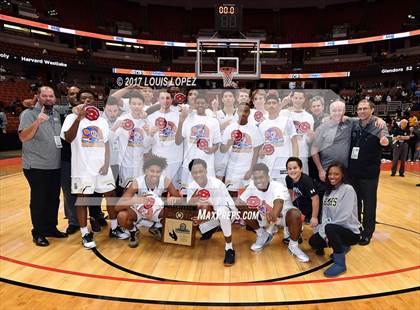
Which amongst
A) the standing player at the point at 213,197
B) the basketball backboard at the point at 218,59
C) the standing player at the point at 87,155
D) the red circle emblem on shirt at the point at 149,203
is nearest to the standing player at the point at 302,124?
the standing player at the point at 213,197

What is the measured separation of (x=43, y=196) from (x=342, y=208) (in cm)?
366

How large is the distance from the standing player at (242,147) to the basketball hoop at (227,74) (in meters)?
7.79

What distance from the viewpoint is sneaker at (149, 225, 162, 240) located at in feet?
15.1

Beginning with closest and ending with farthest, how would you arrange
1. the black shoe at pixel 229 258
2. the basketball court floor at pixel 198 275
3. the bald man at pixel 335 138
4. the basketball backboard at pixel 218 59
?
1. the basketball court floor at pixel 198 275
2. the black shoe at pixel 229 258
3. the bald man at pixel 335 138
4. the basketball backboard at pixel 218 59

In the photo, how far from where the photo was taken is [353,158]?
430 centimetres

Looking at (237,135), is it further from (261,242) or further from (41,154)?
(41,154)

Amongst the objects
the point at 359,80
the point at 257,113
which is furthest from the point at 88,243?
the point at 359,80

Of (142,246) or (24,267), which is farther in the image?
(142,246)

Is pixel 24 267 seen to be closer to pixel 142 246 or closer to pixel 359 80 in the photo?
pixel 142 246

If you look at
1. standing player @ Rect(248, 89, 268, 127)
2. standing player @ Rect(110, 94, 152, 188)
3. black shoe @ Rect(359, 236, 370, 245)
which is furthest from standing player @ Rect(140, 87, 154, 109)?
black shoe @ Rect(359, 236, 370, 245)

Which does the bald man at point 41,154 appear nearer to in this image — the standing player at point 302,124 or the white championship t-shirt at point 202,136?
the white championship t-shirt at point 202,136

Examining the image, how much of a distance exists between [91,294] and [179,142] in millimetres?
2290

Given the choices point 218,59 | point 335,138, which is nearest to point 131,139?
point 335,138

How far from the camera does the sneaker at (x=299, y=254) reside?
3.87m
